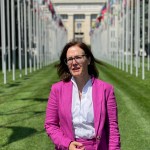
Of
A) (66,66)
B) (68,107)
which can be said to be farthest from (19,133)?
(68,107)

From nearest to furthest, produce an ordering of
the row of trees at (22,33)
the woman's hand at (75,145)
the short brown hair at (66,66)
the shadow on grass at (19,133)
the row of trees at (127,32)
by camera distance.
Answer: the woman's hand at (75,145), the short brown hair at (66,66), the shadow on grass at (19,133), the row of trees at (22,33), the row of trees at (127,32)

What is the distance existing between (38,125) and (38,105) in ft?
10.5

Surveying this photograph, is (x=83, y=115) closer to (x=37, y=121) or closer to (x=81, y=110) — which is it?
(x=81, y=110)

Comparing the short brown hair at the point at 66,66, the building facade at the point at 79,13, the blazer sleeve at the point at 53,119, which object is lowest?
the blazer sleeve at the point at 53,119

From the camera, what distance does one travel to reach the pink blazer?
3.36m

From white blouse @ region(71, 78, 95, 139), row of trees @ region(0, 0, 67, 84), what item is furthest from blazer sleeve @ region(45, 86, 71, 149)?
row of trees @ region(0, 0, 67, 84)

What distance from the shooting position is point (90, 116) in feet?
11.1

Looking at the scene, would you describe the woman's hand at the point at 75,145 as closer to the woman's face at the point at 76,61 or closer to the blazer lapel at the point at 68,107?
the blazer lapel at the point at 68,107

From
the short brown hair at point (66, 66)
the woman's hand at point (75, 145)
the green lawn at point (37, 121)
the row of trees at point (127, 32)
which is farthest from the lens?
the row of trees at point (127, 32)

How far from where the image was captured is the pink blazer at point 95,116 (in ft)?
11.0

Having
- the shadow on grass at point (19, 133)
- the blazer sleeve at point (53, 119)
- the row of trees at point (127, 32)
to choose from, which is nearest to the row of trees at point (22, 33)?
the row of trees at point (127, 32)

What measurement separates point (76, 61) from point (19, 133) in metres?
5.77

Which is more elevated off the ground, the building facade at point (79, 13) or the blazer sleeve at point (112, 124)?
the building facade at point (79, 13)

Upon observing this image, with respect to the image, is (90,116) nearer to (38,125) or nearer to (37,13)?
(38,125)
